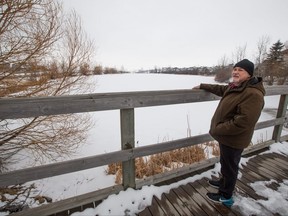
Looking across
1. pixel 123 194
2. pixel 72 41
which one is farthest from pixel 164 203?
pixel 72 41

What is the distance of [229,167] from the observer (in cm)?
195

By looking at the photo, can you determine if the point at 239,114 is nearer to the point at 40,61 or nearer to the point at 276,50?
the point at 40,61

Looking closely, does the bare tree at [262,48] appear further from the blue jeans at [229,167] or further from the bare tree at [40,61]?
the blue jeans at [229,167]

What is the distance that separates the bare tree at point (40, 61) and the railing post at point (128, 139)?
2.92 meters

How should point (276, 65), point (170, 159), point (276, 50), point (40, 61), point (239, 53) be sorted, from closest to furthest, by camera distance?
point (40, 61) → point (170, 159) → point (276, 65) → point (276, 50) → point (239, 53)

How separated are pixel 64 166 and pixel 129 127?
2.47 ft

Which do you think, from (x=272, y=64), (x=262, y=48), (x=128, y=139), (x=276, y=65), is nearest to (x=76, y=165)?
(x=128, y=139)

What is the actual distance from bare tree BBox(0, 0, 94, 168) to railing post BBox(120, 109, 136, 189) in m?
2.92

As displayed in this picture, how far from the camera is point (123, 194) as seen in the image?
2039 mm

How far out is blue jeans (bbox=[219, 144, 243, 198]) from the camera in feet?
6.28

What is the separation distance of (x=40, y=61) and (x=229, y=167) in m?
4.14

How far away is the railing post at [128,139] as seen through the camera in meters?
1.87

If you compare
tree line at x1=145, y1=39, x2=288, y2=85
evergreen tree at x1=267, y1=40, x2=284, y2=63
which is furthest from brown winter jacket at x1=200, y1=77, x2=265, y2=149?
evergreen tree at x1=267, y1=40, x2=284, y2=63

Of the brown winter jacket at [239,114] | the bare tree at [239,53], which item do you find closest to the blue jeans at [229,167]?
the brown winter jacket at [239,114]
